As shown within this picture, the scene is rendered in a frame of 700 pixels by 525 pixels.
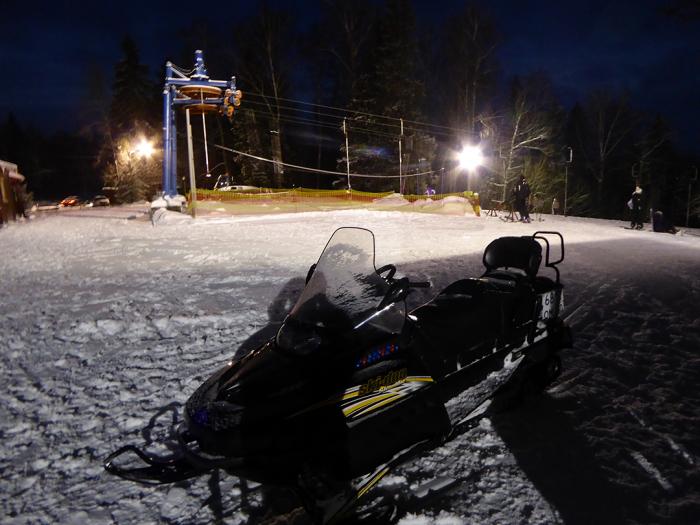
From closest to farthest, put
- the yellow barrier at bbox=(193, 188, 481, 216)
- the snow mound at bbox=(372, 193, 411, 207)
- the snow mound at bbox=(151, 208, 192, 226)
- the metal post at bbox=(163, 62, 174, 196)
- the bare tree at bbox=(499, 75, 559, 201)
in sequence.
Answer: the snow mound at bbox=(151, 208, 192, 226) < the metal post at bbox=(163, 62, 174, 196) < the yellow barrier at bbox=(193, 188, 481, 216) < the snow mound at bbox=(372, 193, 411, 207) < the bare tree at bbox=(499, 75, 559, 201)

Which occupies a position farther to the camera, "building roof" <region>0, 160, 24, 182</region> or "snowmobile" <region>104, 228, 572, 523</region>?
"building roof" <region>0, 160, 24, 182</region>

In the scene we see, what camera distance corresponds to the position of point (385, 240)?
12.0 meters

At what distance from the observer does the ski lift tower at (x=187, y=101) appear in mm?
18266

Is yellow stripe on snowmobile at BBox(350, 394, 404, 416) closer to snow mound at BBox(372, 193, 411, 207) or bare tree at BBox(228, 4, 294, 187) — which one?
snow mound at BBox(372, 193, 411, 207)

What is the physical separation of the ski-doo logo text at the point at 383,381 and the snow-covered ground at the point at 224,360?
26.8 inches

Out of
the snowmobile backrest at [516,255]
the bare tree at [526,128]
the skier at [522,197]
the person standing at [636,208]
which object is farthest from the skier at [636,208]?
the snowmobile backrest at [516,255]

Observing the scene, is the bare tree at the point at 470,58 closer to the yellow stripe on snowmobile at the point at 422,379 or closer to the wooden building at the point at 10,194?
the wooden building at the point at 10,194

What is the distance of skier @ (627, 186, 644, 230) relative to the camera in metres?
16.0

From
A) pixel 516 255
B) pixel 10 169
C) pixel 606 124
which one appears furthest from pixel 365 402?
pixel 606 124

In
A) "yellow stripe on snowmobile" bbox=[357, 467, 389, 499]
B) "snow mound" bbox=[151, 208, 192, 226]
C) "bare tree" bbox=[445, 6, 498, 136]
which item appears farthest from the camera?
"bare tree" bbox=[445, 6, 498, 136]

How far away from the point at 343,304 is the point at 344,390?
0.50 metres

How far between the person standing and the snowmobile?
53.2 feet

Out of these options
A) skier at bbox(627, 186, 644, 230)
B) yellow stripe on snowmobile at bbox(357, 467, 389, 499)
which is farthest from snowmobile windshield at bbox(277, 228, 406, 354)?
skier at bbox(627, 186, 644, 230)

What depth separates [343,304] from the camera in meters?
2.45
